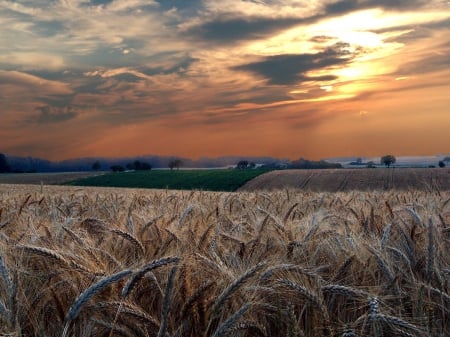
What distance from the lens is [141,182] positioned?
228 ft

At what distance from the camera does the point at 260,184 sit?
56.4m

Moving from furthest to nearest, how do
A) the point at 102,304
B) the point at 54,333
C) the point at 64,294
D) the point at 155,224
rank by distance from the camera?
1. the point at 155,224
2. the point at 64,294
3. the point at 54,333
4. the point at 102,304

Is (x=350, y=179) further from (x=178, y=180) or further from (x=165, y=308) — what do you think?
(x=165, y=308)

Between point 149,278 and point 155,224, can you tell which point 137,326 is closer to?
point 149,278

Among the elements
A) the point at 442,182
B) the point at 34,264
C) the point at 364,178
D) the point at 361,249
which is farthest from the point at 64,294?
the point at 364,178

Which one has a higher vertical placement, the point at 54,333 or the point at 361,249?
the point at 361,249

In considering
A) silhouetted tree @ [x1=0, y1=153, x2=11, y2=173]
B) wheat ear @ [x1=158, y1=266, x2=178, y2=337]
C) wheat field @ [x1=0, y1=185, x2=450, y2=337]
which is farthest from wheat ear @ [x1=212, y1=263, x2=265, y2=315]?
silhouetted tree @ [x1=0, y1=153, x2=11, y2=173]

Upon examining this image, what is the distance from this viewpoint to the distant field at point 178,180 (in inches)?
2437

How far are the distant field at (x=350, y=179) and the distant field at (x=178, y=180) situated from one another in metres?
3.78

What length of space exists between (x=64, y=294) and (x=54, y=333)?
25 cm

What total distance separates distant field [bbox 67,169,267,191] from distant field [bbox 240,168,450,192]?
3.78 m

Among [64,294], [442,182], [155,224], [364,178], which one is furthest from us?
[364,178]

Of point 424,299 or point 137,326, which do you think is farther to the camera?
point 424,299

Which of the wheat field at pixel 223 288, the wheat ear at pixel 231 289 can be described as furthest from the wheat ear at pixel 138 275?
the wheat ear at pixel 231 289
